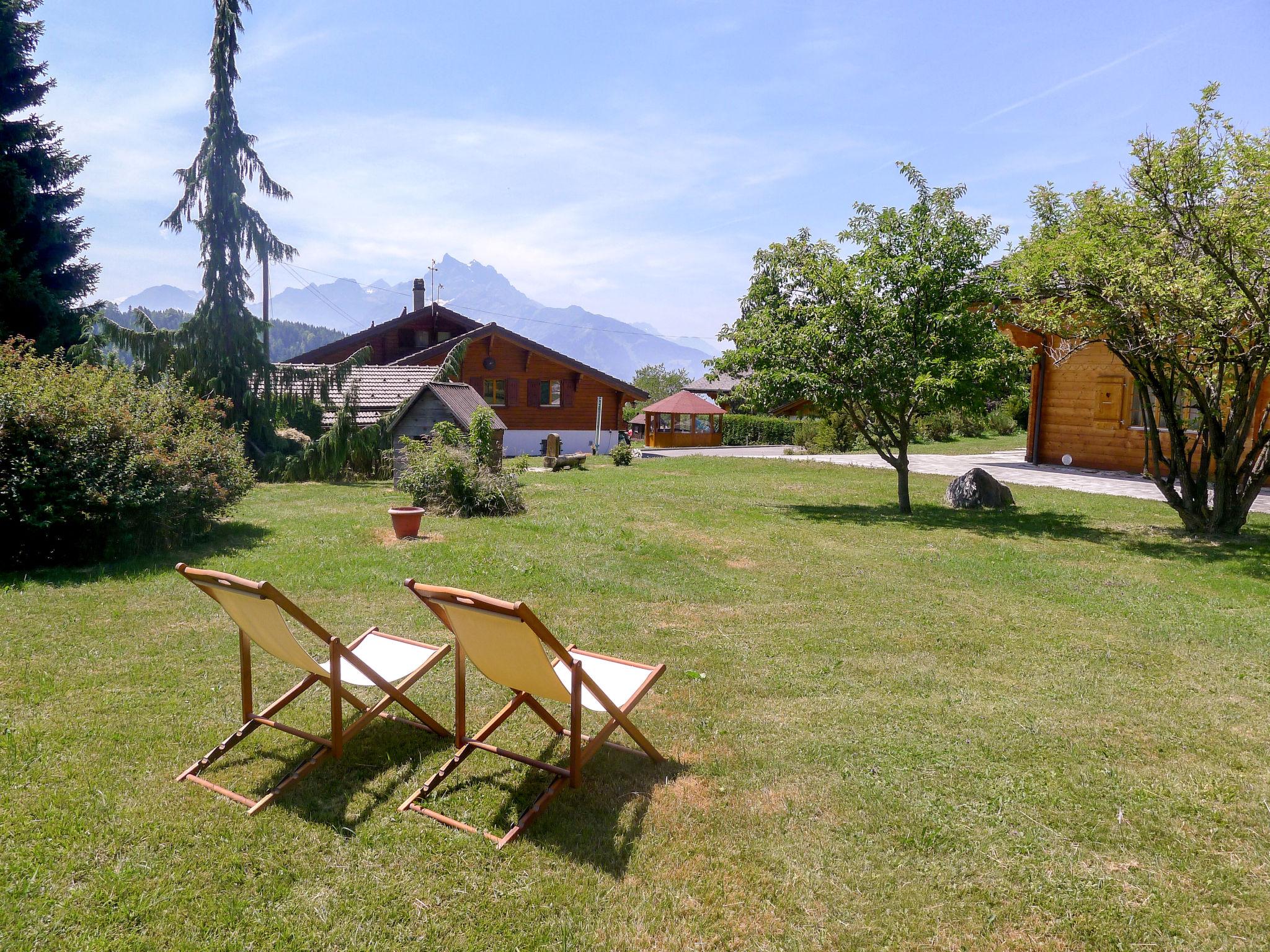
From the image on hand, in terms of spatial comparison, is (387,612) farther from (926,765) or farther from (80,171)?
(80,171)

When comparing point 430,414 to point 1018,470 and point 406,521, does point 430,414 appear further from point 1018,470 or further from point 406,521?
point 1018,470

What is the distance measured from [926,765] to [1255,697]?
9.41 feet

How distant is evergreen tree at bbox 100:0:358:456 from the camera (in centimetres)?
1844

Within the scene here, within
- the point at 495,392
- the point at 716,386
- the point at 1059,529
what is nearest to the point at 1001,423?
the point at 495,392

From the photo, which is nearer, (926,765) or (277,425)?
(926,765)

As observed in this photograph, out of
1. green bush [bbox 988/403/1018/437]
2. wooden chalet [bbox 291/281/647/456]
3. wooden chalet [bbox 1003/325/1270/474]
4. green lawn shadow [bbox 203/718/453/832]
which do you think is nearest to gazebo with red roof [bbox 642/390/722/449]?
wooden chalet [bbox 291/281/647/456]

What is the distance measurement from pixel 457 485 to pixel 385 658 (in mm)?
8300

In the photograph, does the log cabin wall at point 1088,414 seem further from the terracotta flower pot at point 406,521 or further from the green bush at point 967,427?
the terracotta flower pot at point 406,521

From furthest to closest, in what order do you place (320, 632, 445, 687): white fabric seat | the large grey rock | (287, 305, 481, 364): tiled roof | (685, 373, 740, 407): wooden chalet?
(685, 373, 740, 407): wooden chalet, (287, 305, 481, 364): tiled roof, the large grey rock, (320, 632, 445, 687): white fabric seat

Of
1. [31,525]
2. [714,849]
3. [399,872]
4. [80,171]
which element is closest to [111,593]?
[31,525]

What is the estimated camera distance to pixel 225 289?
758 inches

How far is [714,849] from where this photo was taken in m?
3.33

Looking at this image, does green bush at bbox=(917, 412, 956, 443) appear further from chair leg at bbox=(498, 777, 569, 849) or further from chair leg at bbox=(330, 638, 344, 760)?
chair leg at bbox=(330, 638, 344, 760)

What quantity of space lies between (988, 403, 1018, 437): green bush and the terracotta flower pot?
33.4 metres
